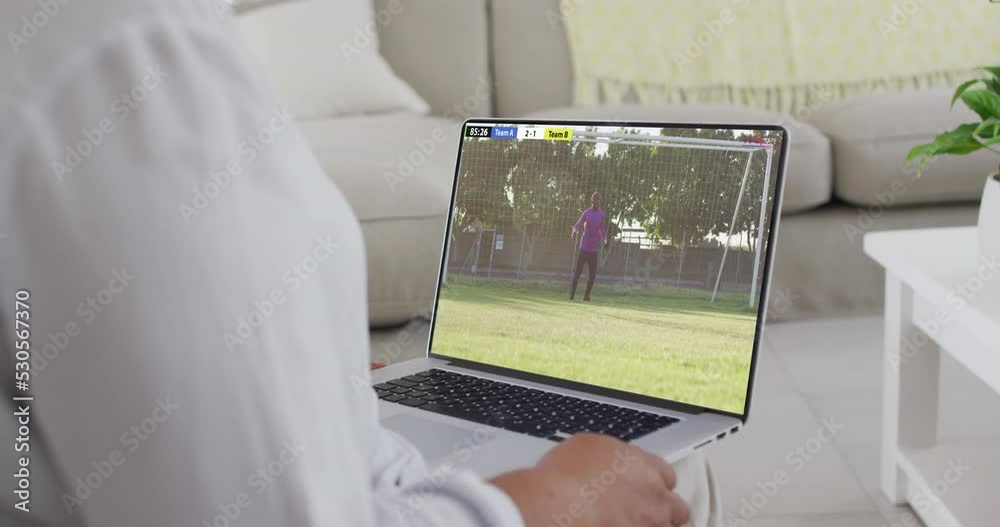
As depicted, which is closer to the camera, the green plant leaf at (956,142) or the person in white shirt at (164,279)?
the person in white shirt at (164,279)

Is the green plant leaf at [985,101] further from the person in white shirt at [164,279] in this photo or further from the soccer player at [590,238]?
the person in white shirt at [164,279]

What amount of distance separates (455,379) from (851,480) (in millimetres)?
826

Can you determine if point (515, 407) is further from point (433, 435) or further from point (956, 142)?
point (956, 142)

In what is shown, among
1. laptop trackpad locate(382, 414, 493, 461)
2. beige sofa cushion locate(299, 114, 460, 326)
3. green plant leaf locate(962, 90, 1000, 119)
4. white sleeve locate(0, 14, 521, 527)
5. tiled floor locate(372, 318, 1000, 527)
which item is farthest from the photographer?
beige sofa cushion locate(299, 114, 460, 326)

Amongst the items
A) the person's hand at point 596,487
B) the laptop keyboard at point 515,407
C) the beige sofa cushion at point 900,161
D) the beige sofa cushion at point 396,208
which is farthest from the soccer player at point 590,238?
the beige sofa cushion at point 900,161

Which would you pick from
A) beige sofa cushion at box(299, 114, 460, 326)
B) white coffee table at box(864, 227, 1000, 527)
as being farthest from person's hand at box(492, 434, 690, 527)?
beige sofa cushion at box(299, 114, 460, 326)

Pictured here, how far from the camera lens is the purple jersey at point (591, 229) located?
0.88 m

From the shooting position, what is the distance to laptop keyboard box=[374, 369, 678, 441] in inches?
29.8

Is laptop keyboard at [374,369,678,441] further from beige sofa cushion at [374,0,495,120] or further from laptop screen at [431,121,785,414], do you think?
beige sofa cushion at [374,0,495,120]

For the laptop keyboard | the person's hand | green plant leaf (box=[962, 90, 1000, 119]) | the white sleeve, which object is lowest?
the laptop keyboard

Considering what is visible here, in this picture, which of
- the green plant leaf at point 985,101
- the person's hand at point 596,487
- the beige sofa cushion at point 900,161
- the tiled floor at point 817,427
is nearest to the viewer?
the person's hand at point 596,487

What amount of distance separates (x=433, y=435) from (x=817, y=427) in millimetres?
1068

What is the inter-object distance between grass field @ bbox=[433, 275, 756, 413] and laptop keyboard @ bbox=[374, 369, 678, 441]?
0.11ft

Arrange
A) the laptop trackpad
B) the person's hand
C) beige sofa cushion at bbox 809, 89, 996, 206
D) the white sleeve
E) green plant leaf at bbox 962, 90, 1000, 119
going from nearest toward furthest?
the white sleeve, the person's hand, the laptop trackpad, green plant leaf at bbox 962, 90, 1000, 119, beige sofa cushion at bbox 809, 89, 996, 206
